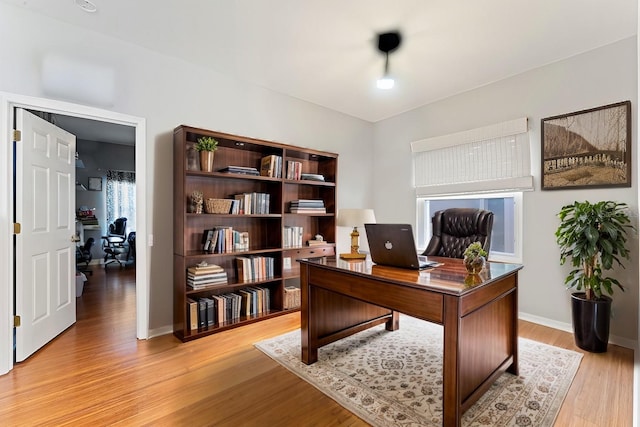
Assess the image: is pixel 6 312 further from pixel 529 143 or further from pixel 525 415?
pixel 529 143

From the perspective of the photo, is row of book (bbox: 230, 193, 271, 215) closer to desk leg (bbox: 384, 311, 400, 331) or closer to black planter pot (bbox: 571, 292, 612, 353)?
desk leg (bbox: 384, 311, 400, 331)

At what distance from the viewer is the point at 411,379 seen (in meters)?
2.06

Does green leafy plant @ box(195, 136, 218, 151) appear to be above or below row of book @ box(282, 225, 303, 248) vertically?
above

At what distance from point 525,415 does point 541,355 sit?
0.95 metres

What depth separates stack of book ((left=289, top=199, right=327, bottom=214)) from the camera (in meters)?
3.65

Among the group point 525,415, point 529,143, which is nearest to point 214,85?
point 529,143

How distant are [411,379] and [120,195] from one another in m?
7.42

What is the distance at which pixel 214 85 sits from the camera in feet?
10.6

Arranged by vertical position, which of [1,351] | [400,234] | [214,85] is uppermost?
[214,85]

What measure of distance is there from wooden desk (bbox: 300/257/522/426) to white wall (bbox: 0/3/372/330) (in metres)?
1.56

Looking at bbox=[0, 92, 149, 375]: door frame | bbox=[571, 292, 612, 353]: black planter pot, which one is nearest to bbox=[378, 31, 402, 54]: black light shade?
bbox=[0, 92, 149, 375]: door frame

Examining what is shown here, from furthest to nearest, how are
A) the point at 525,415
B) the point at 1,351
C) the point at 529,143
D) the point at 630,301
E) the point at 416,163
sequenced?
the point at 416,163, the point at 529,143, the point at 630,301, the point at 1,351, the point at 525,415

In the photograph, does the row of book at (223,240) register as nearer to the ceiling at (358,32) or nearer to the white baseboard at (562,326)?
the ceiling at (358,32)

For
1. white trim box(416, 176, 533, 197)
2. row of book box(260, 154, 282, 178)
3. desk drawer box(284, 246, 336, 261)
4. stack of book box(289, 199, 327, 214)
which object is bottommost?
desk drawer box(284, 246, 336, 261)
